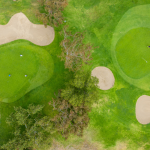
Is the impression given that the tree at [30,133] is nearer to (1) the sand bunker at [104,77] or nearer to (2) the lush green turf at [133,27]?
(1) the sand bunker at [104,77]

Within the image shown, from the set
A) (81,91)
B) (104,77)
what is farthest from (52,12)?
(104,77)

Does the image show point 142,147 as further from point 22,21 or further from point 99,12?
point 22,21

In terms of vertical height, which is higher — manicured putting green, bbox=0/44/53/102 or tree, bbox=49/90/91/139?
manicured putting green, bbox=0/44/53/102

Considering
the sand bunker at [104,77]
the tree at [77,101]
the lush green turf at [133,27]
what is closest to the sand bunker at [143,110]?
the lush green turf at [133,27]

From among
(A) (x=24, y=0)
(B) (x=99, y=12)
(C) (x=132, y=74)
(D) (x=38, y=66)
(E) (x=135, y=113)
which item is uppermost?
(A) (x=24, y=0)

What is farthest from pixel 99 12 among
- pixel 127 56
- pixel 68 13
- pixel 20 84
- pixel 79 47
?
pixel 20 84

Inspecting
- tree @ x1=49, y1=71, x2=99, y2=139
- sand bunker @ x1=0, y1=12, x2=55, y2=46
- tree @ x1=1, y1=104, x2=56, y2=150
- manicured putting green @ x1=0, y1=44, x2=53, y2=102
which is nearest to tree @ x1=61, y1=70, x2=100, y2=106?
tree @ x1=49, y1=71, x2=99, y2=139

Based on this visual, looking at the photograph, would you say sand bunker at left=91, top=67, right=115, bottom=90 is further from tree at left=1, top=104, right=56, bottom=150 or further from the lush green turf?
tree at left=1, top=104, right=56, bottom=150
